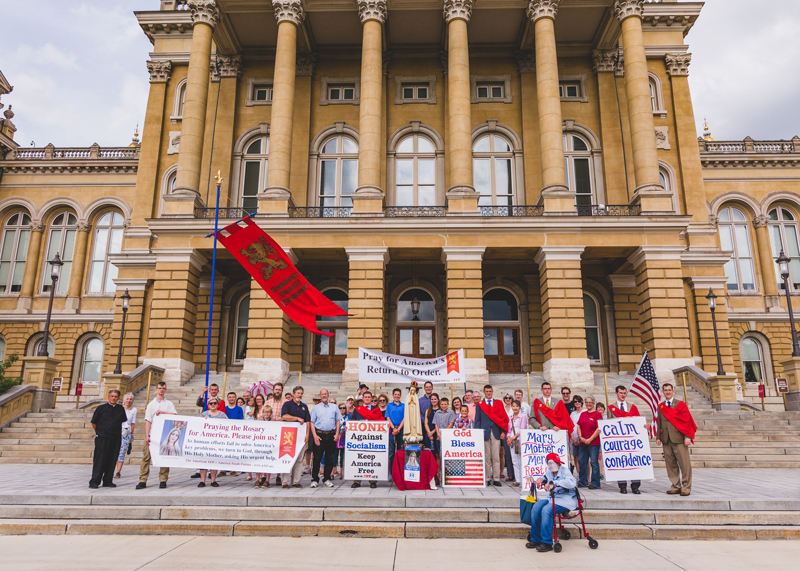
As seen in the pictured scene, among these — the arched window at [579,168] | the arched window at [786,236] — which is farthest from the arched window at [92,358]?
the arched window at [786,236]

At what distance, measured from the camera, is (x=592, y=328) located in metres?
26.8

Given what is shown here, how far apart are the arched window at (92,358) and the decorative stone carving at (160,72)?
1666 cm

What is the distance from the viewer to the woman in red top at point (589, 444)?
1074 centimetres

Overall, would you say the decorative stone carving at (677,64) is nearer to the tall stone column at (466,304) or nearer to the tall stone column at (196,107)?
the tall stone column at (466,304)

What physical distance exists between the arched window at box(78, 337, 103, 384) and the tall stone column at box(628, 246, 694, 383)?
105 feet

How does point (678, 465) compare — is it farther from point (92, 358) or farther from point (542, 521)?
point (92, 358)

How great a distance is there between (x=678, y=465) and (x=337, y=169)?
22225mm

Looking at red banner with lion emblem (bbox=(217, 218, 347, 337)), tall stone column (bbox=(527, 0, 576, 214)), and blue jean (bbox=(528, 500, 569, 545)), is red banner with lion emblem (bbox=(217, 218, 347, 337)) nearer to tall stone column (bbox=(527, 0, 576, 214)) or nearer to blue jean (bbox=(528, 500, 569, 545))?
blue jean (bbox=(528, 500, 569, 545))

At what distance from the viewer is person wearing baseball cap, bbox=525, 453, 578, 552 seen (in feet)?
23.4

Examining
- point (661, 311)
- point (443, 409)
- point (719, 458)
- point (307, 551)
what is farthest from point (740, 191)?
point (307, 551)

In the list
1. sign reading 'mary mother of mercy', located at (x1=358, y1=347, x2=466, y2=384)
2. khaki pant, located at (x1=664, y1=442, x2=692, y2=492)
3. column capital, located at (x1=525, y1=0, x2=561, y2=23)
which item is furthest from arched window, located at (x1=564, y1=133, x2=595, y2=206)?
khaki pant, located at (x1=664, y1=442, x2=692, y2=492)

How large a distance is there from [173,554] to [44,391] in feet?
52.9

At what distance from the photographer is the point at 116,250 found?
3738 cm

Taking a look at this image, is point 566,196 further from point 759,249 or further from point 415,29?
point 759,249
